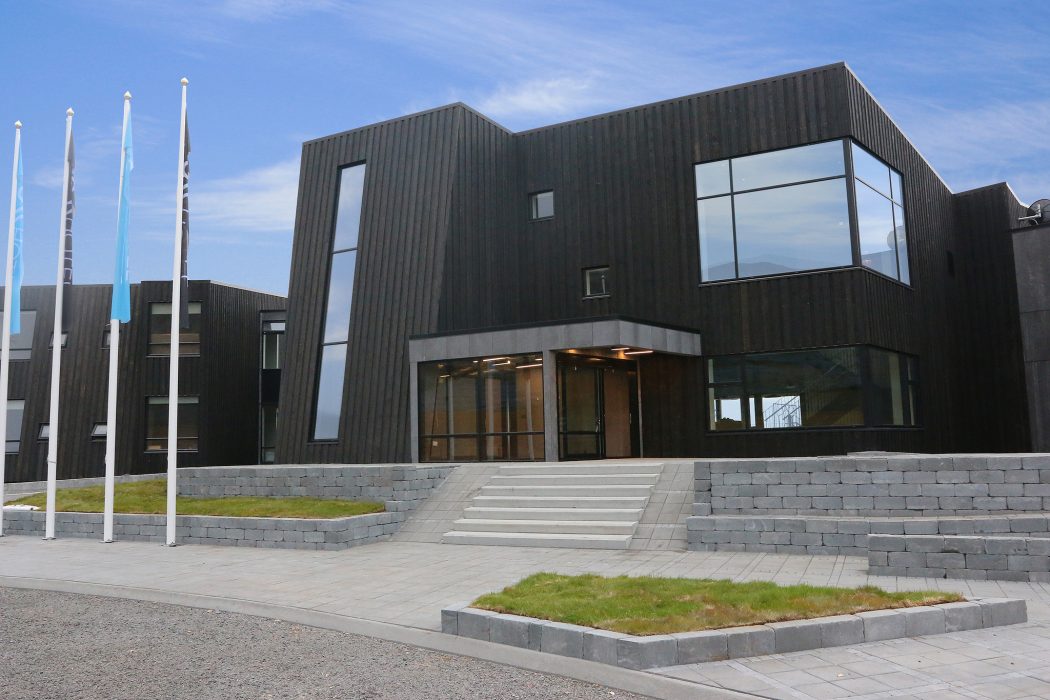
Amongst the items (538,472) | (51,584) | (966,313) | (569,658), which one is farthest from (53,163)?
(966,313)

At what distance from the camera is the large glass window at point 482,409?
18.9m

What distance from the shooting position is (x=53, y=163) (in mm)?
17578

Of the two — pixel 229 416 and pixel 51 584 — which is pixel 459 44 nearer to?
pixel 229 416

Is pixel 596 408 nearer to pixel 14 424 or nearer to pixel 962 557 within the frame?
pixel 962 557

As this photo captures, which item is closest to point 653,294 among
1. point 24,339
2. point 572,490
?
point 572,490

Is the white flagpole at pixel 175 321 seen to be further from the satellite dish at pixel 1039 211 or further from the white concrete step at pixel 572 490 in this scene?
the satellite dish at pixel 1039 211

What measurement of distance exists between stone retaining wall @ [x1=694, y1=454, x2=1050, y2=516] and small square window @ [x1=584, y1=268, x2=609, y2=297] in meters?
9.59

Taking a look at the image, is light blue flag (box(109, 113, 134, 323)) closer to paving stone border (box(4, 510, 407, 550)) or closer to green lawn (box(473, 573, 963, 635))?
paving stone border (box(4, 510, 407, 550))

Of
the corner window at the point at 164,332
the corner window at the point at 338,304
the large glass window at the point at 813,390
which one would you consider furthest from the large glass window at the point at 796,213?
the corner window at the point at 164,332

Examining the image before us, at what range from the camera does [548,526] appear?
13.9 meters

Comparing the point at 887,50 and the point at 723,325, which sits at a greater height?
the point at 887,50

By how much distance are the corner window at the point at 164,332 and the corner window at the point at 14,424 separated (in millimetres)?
3881

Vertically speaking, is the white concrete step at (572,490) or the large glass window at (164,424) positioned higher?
the large glass window at (164,424)

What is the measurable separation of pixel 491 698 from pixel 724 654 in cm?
181
